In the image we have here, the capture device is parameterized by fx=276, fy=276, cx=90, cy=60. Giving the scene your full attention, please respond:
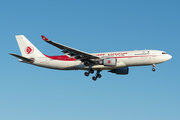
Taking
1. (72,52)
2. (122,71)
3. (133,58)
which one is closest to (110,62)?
(133,58)

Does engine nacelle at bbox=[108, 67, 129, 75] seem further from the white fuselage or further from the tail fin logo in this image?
the tail fin logo

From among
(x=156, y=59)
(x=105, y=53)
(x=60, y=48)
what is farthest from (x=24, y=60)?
(x=156, y=59)

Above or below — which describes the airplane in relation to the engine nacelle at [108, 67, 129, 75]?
above

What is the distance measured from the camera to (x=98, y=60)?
3962 cm

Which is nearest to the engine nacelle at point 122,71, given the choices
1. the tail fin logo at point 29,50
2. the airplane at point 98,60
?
the airplane at point 98,60

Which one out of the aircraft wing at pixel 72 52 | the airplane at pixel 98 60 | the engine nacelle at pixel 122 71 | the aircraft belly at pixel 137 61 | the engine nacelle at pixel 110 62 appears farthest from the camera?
the engine nacelle at pixel 122 71

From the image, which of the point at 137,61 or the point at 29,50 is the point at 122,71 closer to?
the point at 137,61

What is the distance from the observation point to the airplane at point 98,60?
38.4 m

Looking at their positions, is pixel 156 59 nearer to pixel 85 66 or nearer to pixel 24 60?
pixel 85 66

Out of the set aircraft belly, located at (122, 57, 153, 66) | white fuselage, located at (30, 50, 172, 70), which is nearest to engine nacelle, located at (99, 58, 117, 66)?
white fuselage, located at (30, 50, 172, 70)

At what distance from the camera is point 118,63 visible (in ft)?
129

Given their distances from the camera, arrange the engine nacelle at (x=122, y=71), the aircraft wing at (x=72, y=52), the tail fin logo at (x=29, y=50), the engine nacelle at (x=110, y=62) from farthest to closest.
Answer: the tail fin logo at (x=29, y=50) → the engine nacelle at (x=122, y=71) → the engine nacelle at (x=110, y=62) → the aircraft wing at (x=72, y=52)

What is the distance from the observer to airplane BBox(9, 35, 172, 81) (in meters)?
38.4

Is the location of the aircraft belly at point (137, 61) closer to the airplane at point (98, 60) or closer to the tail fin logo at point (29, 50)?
the airplane at point (98, 60)
